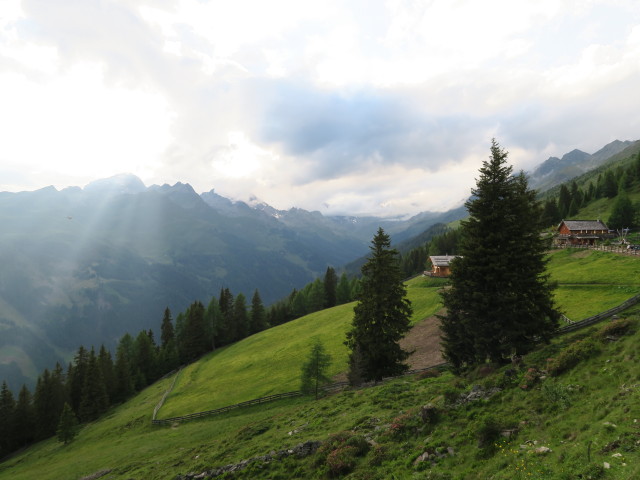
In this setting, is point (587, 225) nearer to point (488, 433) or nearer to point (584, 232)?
point (584, 232)

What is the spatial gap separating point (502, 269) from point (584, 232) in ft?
301

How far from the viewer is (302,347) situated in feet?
201

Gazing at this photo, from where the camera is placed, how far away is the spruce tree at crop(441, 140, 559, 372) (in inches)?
853

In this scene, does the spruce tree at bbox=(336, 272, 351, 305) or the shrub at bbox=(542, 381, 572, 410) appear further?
the spruce tree at bbox=(336, 272, 351, 305)

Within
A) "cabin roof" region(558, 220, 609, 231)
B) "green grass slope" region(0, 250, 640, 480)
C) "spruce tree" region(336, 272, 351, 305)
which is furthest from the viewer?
"spruce tree" region(336, 272, 351, 305)

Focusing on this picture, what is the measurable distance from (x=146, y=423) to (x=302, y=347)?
2698 cm

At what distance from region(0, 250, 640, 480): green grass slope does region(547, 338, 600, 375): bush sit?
0.48 feet

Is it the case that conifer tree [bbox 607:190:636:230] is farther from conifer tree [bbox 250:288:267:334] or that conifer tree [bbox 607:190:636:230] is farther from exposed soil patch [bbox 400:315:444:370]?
conifer tree [bbox 250:288:267:334]

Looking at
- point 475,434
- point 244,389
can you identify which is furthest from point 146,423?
point 475,434

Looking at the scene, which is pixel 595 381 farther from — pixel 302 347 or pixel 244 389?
pixel 302 347

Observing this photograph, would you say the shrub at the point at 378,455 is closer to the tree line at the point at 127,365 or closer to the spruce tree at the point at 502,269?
the spruce tree at the point at 502,269

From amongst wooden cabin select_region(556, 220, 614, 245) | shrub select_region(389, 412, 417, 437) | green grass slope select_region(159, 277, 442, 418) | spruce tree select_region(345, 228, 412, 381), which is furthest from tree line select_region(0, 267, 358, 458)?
wooden cabin select_region(556, 220, 614, 245)

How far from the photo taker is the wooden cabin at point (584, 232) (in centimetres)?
8750

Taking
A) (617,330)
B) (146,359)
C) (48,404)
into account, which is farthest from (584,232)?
(48,404)
